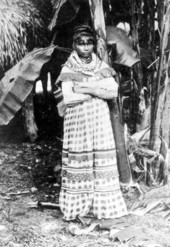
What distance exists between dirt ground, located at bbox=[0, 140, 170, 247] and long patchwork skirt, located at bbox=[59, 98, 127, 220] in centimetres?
16

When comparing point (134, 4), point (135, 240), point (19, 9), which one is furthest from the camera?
point (19, 9)

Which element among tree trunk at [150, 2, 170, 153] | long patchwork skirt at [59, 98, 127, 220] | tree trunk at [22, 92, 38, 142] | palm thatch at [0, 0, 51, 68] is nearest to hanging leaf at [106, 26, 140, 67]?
tree trunk at [150, 2, 170, 153]

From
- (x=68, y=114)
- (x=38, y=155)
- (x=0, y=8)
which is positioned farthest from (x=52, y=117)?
(x=68, y=114)

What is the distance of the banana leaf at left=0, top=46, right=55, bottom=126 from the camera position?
3.42 m

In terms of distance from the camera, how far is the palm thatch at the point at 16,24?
4.08 metres

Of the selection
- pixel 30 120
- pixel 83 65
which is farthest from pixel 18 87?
pixel 30 120

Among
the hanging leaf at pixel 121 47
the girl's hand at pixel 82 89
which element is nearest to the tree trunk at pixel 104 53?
the hanging leaf at pixel 121 47

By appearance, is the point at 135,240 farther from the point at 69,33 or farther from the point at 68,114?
the point at 69,33

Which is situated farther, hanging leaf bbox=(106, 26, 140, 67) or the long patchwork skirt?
hanging leaf bbox=(106, 26, 140, 67)

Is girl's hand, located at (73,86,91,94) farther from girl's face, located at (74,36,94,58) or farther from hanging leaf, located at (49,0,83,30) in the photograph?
hanging leaf, located at (49,0,83,30)

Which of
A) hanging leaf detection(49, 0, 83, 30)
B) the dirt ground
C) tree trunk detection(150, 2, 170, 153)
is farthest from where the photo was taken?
hanging leaf detection(49, 0, 83, 30)

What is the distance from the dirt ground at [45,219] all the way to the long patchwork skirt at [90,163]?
0.53 ft

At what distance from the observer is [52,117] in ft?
20.8

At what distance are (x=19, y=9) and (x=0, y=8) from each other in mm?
409
